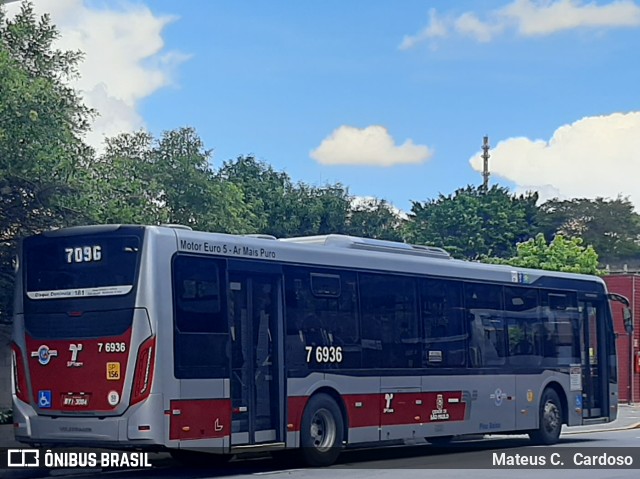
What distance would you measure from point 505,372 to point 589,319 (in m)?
3.57

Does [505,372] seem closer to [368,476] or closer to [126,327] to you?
[368,476]

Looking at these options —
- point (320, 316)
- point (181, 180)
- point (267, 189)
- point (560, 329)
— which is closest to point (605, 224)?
point (267, 189)

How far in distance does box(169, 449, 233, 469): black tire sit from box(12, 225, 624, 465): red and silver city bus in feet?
5.38

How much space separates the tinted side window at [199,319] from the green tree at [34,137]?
12.5 ft

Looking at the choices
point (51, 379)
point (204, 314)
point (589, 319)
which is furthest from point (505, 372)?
point (51, 379)

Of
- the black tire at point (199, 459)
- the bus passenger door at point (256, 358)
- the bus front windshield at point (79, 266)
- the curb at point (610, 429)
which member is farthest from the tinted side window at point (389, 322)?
the curb at point (610, 429)

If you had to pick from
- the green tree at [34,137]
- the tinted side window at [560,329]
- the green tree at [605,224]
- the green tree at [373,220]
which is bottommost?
the tinted side window at [560,329]

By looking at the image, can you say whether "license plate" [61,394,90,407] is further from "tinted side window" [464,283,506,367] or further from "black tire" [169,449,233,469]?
"tinted side window" [464,283,506,367]

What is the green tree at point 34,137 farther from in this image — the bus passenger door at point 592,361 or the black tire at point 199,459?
the bus passenger door at point 592,361

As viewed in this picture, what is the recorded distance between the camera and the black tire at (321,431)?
1716 centimetres

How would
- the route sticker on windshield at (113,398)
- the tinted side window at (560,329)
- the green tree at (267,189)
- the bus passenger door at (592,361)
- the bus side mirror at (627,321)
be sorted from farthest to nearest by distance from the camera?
the green tree at (267,189) < the bus side mirror at (627,321) < the bus passenger door at (592,361) < the tinted side window at (560,329) < the route sticker on windshield at (113,398)

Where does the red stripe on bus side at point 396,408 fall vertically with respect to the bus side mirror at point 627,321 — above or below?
below

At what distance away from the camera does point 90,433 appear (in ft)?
49.5

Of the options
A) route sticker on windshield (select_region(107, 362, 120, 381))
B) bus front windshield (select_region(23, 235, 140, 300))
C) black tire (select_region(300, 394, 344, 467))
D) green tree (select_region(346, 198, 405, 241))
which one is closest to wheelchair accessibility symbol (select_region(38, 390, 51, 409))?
route sticker on windshield (select_region(107, 362, 120, 381))
